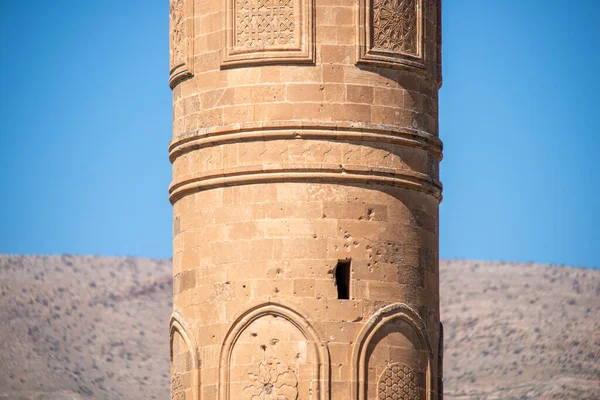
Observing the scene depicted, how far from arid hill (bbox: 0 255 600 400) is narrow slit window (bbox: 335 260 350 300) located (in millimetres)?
39903

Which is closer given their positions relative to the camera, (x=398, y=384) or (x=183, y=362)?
(x=398, y=384)

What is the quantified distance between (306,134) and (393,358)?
2958 millimetres

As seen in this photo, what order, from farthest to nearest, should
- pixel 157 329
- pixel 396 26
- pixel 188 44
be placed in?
pixel 157 329
pixel 188 44
pixel 396 26

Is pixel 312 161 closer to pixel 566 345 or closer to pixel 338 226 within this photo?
pixel 338 226

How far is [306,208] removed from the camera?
19.7 meters

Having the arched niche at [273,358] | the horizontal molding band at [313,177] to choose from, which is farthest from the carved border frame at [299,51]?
the arched niche at [273,358]

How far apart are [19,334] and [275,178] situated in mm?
46645

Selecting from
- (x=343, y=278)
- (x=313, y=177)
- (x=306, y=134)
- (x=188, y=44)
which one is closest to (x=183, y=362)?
(x=343, y=278)

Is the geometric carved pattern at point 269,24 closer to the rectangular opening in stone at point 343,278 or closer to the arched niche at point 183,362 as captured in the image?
the rectangular opening in stone at point 343,278

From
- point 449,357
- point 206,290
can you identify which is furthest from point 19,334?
point 206,290

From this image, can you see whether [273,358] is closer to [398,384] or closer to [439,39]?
[398,384]

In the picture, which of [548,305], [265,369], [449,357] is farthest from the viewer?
[548,305]

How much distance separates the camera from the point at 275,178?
1978 cm

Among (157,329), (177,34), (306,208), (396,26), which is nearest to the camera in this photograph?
(306,208)
